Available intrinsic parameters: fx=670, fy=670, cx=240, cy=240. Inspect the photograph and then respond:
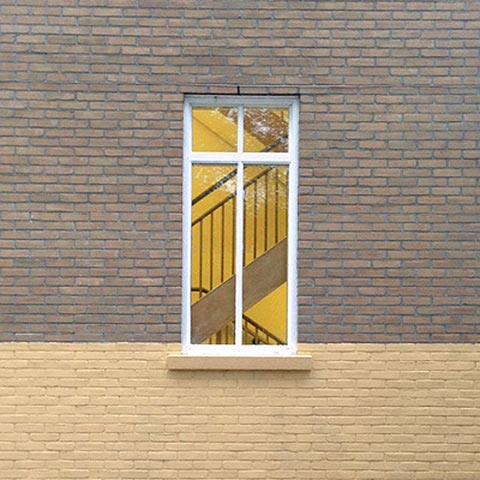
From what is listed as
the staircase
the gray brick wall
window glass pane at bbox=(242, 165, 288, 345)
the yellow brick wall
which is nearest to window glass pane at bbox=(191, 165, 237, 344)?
the staircase

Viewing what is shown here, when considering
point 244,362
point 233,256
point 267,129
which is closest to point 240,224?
point 233,256

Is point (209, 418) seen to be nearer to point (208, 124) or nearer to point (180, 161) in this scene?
point (180, 161)

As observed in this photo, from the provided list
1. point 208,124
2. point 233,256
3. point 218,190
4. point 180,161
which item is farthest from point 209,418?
point 208,124

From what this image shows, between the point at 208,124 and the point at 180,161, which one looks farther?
the point at 208,124

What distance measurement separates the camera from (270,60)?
5.36 meters

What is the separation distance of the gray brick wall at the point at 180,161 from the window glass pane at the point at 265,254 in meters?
0.24

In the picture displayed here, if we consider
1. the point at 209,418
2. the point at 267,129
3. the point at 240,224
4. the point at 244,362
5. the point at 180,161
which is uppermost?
the point at 267,129

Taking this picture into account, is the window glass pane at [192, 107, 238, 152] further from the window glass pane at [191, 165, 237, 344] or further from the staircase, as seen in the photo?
the staircase

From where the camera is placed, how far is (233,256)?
5.54 metres

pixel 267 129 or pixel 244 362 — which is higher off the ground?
pixel 267 129

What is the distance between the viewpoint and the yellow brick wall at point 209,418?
17.4 ft

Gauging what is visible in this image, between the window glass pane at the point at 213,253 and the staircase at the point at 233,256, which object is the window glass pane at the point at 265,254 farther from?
the window glass pane at the point at 213,253

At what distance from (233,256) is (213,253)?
17 centimetres

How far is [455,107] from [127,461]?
12.7 ft
